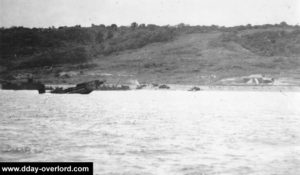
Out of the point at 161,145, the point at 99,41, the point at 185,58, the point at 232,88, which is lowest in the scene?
the point at 232,88

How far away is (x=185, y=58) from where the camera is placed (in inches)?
5148

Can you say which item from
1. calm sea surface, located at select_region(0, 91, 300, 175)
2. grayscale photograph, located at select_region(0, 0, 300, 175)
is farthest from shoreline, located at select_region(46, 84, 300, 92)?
calm sea surface, located at select_region(0, 91, 300, 175)

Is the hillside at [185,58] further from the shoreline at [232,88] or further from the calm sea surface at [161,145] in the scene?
the calm sea surface at [161,145]

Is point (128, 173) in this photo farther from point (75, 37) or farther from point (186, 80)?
point (75, 37)

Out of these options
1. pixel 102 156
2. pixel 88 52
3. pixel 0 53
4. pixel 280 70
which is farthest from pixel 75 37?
pixel 102 156

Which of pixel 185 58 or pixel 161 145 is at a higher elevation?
pixel 185 58

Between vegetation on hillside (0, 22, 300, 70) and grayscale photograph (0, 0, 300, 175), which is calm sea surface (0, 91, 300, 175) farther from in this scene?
vegetation on hillside (0, 22, 300, 70)

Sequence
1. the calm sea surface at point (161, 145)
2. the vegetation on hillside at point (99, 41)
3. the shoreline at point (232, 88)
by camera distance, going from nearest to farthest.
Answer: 1. the calm sea surface at point (161, 145)
2. the shoreline at point (232, 88)
3. the vegetation on hillside at point (99, 41)

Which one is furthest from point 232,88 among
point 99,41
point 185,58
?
point 99,41

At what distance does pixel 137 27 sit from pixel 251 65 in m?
68.4

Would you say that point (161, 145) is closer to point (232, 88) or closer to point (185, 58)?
point (232, 88)

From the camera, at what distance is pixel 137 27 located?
18088 cm

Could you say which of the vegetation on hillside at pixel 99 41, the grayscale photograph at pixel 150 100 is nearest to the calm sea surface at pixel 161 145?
the grayscale photograph at pixel 150 100

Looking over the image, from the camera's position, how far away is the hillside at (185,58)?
386 ft
